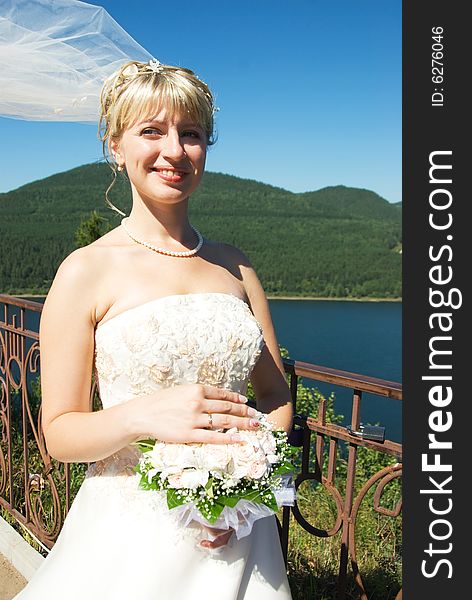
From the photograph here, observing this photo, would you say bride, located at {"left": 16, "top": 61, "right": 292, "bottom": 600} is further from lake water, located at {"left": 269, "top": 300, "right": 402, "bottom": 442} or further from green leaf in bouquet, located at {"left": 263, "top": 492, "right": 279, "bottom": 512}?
lake water, located at {"left": 269, "top": 300, "right": 402, "bottom": 442}

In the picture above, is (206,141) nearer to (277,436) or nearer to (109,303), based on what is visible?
(109,303)

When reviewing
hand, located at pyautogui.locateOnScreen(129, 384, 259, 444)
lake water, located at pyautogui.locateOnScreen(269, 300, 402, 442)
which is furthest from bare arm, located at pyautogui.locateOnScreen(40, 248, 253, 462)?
lake water, located at pyautogui.locateOnScreen(269, 300, 402, 442)

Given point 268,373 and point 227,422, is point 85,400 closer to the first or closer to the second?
point 227,422

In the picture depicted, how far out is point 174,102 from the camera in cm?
175

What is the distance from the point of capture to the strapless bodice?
1.69m

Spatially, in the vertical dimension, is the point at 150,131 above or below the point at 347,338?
above

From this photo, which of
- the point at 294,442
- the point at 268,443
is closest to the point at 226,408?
the point at 268,443

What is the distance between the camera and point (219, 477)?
4.70 feet

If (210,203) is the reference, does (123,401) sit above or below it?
below

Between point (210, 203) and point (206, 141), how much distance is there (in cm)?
7068

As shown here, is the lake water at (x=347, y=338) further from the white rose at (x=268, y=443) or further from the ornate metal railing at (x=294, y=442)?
the white rose at (x=268, y=443)

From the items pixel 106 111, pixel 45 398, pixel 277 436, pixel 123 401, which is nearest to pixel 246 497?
pixel 277 436

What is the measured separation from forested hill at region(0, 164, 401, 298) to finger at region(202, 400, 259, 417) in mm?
28779

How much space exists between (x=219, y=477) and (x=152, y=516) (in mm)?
405
